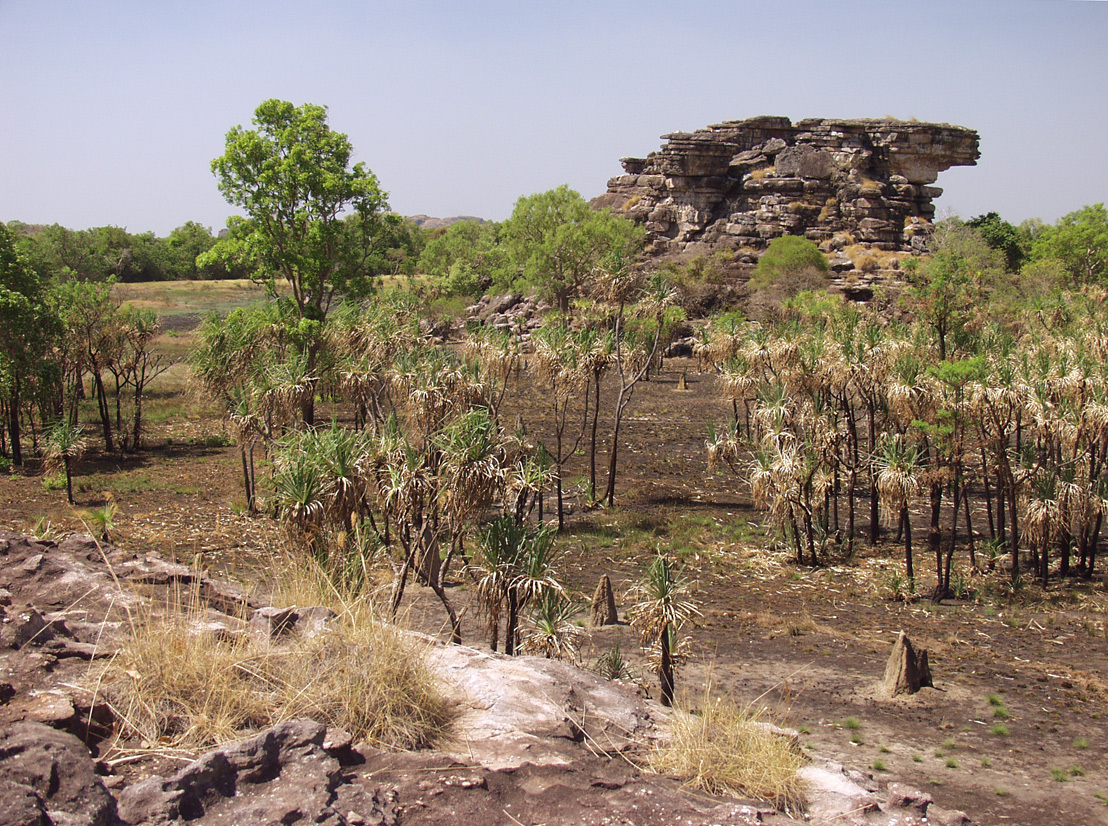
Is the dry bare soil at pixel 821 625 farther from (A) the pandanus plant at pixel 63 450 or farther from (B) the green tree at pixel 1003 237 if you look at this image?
(B) the green tree at pixel 1003 237

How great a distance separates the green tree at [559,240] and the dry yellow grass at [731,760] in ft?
169

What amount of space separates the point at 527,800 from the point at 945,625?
13.2 meters

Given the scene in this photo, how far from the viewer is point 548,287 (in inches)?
2317

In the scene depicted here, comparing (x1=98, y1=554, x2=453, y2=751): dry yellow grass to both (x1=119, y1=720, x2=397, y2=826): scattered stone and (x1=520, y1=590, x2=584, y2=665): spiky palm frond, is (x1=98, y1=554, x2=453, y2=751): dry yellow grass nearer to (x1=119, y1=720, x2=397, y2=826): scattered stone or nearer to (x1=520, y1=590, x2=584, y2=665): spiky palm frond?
(x1=119, y1=720, x2=397, y2=826): scattered stone

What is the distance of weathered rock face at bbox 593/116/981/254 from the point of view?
64312mm

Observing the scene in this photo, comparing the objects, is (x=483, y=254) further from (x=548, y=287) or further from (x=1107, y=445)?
(x=1107, y=445)

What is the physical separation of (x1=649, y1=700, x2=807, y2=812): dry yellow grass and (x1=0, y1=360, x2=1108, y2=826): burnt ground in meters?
0.58

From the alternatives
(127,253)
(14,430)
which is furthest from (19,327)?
(127,253)

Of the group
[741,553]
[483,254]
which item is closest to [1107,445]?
[741,553]

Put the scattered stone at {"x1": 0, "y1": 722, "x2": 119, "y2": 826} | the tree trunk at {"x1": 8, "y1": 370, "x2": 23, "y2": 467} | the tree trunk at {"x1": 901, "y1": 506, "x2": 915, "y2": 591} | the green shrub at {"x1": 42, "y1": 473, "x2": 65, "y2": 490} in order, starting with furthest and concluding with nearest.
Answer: the tree trunk at {"x1": 8, "y1": 370, "x2": 23, "y2": 467} → the green shrub at {"x1": 42, "y1": 473, "x2": 65, "y2": 490} → the tree trunk at {"x1": 901, "y1": 506, "x2": 915, "y2": 591} → the scattered stone at {"x1": 0, "y1": 722, "x2": 119, "y2": 826}

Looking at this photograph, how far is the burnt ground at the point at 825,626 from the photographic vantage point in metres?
10.4

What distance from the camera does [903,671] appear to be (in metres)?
12.4

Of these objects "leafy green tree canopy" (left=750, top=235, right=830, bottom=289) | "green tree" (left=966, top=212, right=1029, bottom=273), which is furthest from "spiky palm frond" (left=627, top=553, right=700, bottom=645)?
"green tree" (left=966, top=212, right=1029, bottom=273)

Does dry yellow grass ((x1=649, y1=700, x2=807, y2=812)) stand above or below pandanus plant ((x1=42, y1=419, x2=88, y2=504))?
below
